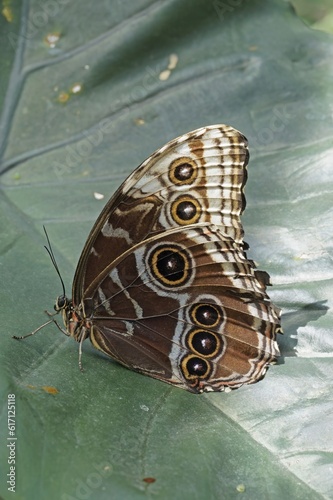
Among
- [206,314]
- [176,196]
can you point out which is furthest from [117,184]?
[206,314]

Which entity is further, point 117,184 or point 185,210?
point 117,184

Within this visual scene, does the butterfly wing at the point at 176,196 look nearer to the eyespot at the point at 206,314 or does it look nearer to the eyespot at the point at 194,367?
the eyespot at the point at 206,314

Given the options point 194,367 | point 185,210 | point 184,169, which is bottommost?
point 194,367

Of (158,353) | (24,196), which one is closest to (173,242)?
(158,353)

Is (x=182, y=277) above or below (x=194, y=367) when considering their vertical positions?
above

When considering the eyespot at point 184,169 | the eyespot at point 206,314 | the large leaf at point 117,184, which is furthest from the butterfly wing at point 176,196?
→ the large leaf at point 117,184

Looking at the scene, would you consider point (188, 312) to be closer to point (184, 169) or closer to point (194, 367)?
point (194, 367)
